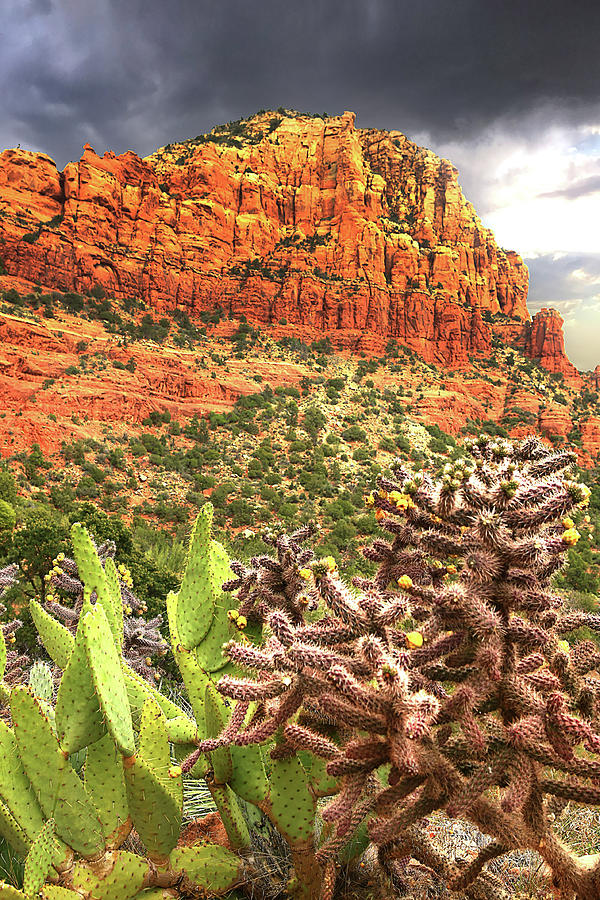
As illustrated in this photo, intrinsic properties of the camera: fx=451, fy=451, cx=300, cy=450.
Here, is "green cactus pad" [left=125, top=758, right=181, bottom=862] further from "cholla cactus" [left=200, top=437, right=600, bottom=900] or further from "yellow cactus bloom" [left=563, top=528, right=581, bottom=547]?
"yellow cactus bloom" [left=563, top=528, right=581, bottom=547]

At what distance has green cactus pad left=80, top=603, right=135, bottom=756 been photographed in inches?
68.7

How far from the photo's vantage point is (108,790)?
6.77 ft

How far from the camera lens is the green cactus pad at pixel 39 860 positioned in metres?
1.76

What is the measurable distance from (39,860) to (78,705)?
Answer: 0.63 m

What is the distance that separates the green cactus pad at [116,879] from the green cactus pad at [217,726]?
45 centimetres

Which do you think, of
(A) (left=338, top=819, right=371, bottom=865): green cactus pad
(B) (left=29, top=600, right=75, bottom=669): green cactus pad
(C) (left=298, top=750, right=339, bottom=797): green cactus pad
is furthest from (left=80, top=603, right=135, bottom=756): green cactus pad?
(A) (left=338, top=819, right=371, bottom=865): green cactus pad

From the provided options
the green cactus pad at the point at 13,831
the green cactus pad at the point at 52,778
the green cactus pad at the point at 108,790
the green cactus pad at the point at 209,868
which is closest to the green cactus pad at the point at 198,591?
the green cactus pad at the point at 108,790

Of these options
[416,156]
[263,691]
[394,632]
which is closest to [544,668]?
[394,632]

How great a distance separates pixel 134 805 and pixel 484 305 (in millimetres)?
80308

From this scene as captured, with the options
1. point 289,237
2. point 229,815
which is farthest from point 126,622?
point 289,237

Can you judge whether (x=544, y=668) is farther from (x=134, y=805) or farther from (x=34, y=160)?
(x=34, y=160)

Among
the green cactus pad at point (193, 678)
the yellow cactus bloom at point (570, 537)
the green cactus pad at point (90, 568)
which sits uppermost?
the yellow cactus bloom at point (570, 537)

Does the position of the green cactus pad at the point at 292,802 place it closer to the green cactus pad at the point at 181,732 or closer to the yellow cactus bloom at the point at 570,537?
the green cactus pad at the point at 181,732

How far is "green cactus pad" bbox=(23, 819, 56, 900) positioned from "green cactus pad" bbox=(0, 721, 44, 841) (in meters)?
0.08
